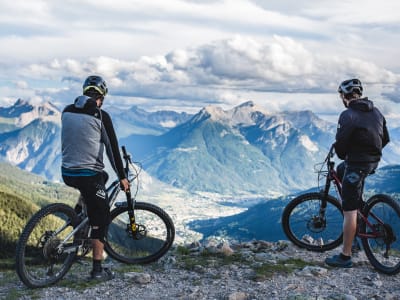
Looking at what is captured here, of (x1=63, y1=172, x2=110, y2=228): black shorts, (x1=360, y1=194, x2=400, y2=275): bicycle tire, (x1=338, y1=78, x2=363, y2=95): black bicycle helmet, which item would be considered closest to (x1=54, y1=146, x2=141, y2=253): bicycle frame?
(x1=63, y1=172, x2=110, y2=228): black shorts

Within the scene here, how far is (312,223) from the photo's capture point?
10.5 meters

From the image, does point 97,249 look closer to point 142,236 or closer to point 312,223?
point 142,236

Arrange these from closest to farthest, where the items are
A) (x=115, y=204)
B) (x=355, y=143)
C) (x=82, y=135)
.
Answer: (x=82, y=135)
(x=355, y=143)
(x=115, y=204)

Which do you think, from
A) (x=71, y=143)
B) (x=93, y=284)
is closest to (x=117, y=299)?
(x=93, y=284)

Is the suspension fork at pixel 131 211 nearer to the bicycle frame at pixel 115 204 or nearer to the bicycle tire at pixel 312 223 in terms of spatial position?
the bicycle frame at pixel 115 204

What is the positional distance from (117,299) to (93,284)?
914mm

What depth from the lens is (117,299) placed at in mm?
7609

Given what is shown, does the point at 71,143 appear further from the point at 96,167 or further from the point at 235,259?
the point at 235,259

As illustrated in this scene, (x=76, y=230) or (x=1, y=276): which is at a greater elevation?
(x=76, y=230)

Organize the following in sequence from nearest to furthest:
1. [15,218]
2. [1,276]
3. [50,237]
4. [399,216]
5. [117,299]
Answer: [117,299] < [50,237] < [399,216] < [1,276] < [15,218]

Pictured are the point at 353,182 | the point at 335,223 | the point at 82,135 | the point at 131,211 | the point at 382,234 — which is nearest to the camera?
the point at 82,135

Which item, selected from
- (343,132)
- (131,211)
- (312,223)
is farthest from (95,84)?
(312,223)

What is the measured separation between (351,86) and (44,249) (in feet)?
22.4

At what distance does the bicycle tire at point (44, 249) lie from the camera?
305 inches
